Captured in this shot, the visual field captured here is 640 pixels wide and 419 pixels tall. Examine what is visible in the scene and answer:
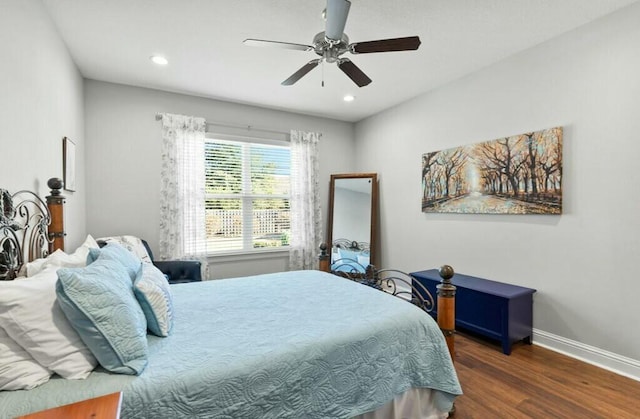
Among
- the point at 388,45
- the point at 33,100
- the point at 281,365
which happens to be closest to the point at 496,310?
the point at 281,365

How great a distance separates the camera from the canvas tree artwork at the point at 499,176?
9.00ft

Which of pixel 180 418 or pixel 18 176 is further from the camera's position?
pixel 18 176

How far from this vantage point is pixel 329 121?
4988mm

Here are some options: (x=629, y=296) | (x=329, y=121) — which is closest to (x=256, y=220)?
(x=329, y=121)

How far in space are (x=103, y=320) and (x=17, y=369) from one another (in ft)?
0.89

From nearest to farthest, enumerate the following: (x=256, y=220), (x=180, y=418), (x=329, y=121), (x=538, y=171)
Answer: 1. (x=180, y=418)
2. (x=538, y=171)
3. (x=256, y=220)
4. (x=329, y=121)

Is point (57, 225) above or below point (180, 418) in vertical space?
above

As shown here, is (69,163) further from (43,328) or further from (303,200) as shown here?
(303,200)

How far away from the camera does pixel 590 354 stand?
2.51 meters

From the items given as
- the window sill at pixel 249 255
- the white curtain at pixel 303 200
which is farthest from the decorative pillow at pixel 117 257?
the white curtain at pixel 303 200

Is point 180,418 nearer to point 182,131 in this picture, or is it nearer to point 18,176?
point 18,176

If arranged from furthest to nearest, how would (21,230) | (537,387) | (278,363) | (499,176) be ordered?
(499,176) → (537,387) → (21,230) → (278,363)

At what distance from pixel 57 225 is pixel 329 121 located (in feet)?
12.5

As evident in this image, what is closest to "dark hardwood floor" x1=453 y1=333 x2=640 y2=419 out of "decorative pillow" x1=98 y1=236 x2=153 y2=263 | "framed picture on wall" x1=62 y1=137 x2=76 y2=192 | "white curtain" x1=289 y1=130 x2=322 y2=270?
"white curtain" x1=289 y1=130 x2=322 y2=270
